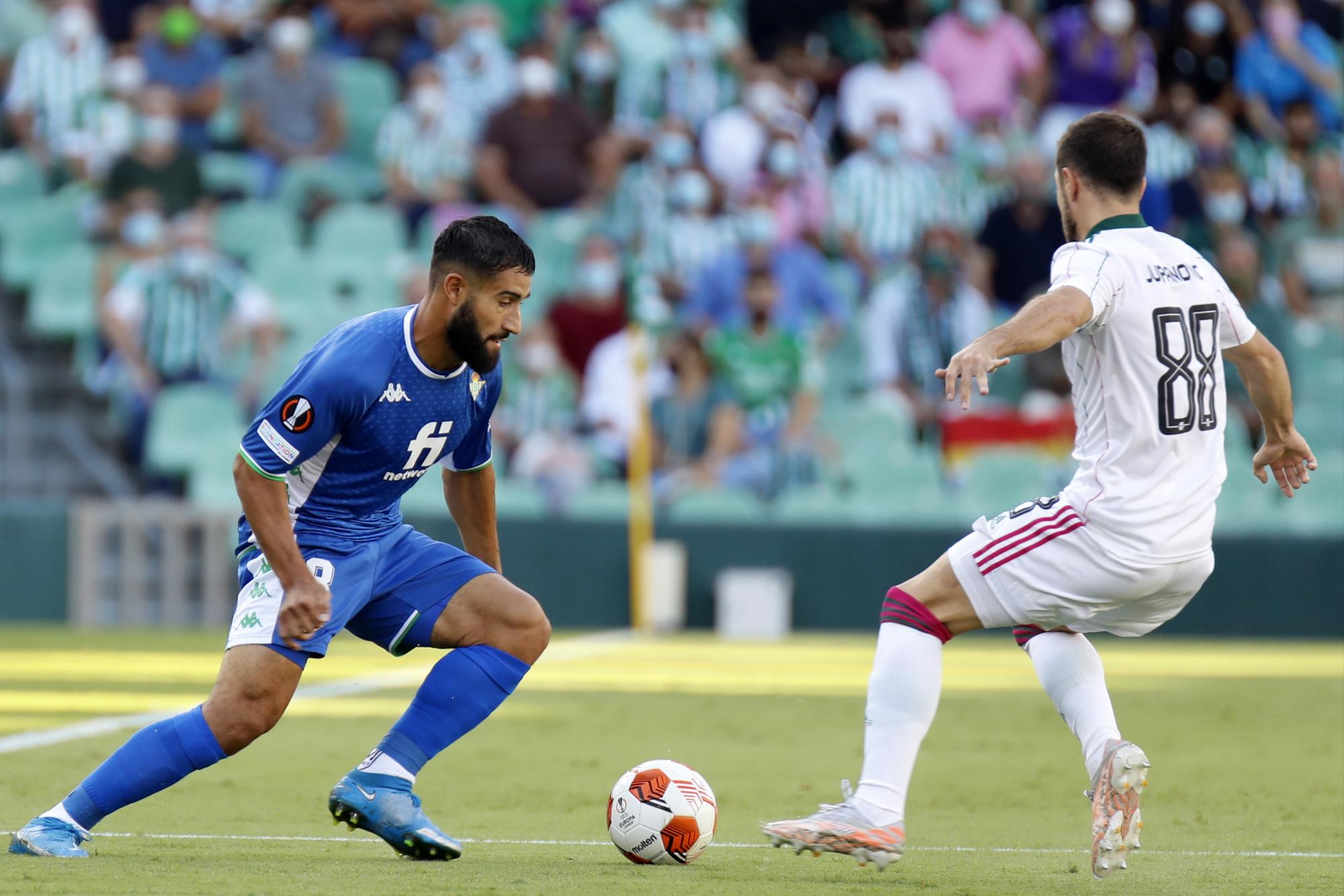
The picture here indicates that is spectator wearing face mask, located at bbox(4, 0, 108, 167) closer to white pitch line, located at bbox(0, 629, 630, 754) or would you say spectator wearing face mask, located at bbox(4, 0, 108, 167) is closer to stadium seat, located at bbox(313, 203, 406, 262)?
stadium seat, located at bbox(313, 203, 406, 262)

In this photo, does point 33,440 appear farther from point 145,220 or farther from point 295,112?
point 295,112

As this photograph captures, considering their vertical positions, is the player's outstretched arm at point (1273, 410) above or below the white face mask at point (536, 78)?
below

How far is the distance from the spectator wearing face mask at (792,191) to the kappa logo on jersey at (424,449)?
11070 millimetres

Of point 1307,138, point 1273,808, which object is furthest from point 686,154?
point 1273,808

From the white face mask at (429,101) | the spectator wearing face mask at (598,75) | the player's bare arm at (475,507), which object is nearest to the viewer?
the player's bare arm at (475,507)

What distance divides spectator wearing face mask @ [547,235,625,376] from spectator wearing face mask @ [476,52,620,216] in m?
1.26

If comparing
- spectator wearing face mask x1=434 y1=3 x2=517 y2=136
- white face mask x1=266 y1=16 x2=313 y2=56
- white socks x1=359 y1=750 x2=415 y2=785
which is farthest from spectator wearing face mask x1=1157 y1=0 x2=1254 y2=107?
white socks x1=359 y1=750 x2=415 y2=785

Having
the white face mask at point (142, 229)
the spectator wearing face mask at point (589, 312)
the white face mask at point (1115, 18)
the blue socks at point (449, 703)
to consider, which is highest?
the white face mask at point (1115, 18)

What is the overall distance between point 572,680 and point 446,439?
6256 millimetres

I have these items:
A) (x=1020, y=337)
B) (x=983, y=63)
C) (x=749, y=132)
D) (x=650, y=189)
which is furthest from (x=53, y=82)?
(x=1020, y=337)

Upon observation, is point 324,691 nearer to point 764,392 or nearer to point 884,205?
point 764,392

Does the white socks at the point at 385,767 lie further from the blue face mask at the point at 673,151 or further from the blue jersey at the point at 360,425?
the blue face mask at the point at 673,151

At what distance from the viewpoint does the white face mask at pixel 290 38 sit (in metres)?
17.4

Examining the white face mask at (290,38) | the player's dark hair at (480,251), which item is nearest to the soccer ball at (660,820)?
the player's dark hair at (480,251)
